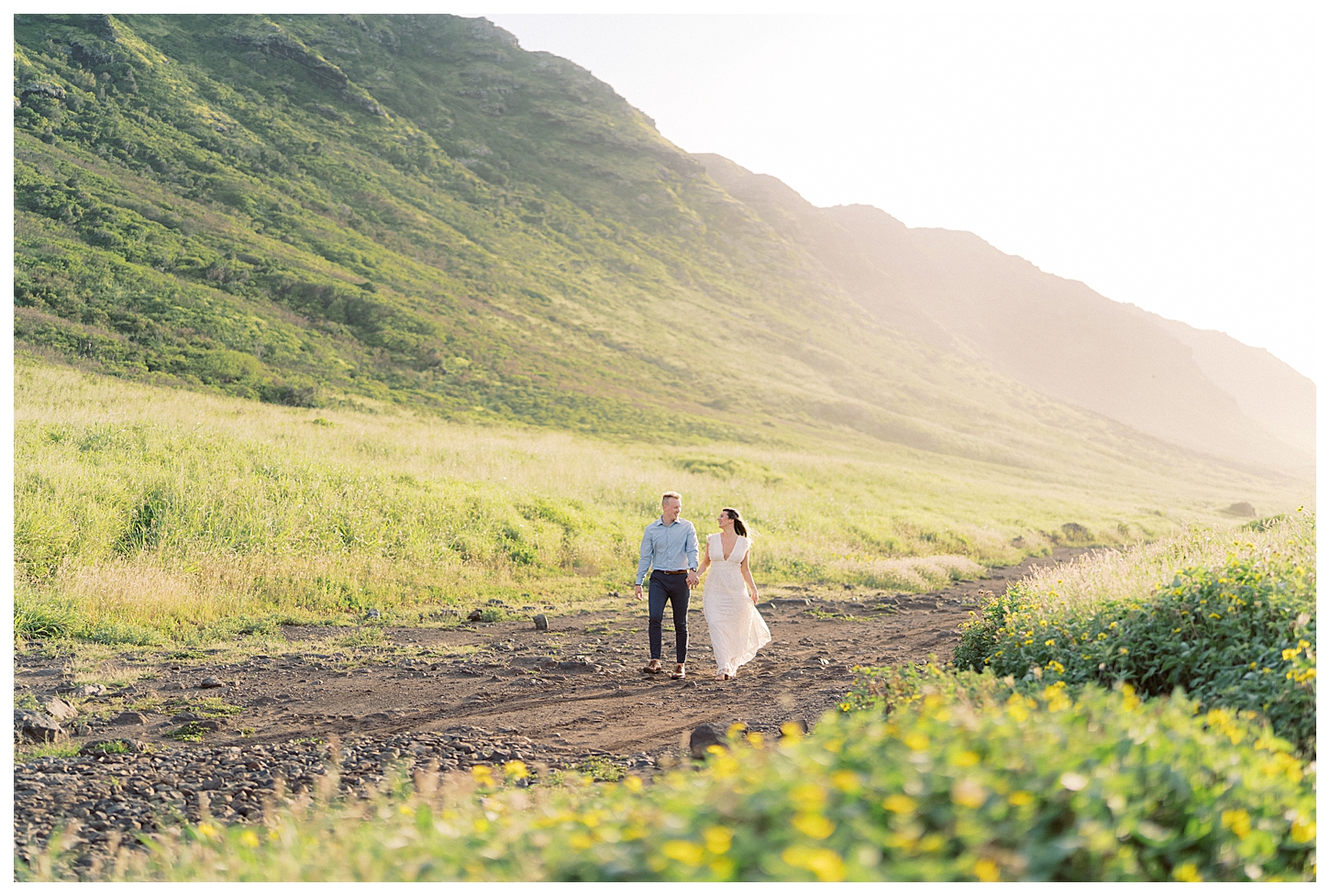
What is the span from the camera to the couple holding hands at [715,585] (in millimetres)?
9664

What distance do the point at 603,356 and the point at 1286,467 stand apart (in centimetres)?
13000

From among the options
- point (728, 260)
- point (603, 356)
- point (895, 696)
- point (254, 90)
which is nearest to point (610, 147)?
point (728, 260)

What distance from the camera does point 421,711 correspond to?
788cm

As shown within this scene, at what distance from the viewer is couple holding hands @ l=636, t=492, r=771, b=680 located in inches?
380

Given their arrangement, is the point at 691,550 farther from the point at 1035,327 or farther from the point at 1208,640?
the point at 1035,327

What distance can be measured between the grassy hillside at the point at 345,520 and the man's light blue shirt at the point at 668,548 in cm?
444

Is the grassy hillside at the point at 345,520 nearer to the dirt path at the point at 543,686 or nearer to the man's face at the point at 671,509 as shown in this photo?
the dirt path at the point at 543,686

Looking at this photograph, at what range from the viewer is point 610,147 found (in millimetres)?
125125

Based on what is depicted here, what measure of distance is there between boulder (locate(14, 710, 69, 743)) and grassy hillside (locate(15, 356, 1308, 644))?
10.4 ft

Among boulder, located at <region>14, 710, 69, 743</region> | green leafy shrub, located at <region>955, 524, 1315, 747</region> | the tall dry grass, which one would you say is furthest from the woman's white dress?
boulder, located at <region>14, 710, 69, 743</region>

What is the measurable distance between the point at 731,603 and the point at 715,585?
318mm

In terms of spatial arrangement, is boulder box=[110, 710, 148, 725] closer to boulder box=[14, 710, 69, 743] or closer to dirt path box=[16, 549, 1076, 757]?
dirt path box=[16, 549, 1076, 757]

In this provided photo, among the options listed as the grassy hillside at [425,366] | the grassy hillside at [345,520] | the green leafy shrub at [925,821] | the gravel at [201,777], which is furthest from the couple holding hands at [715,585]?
the green leafy shrub at [925,821]
